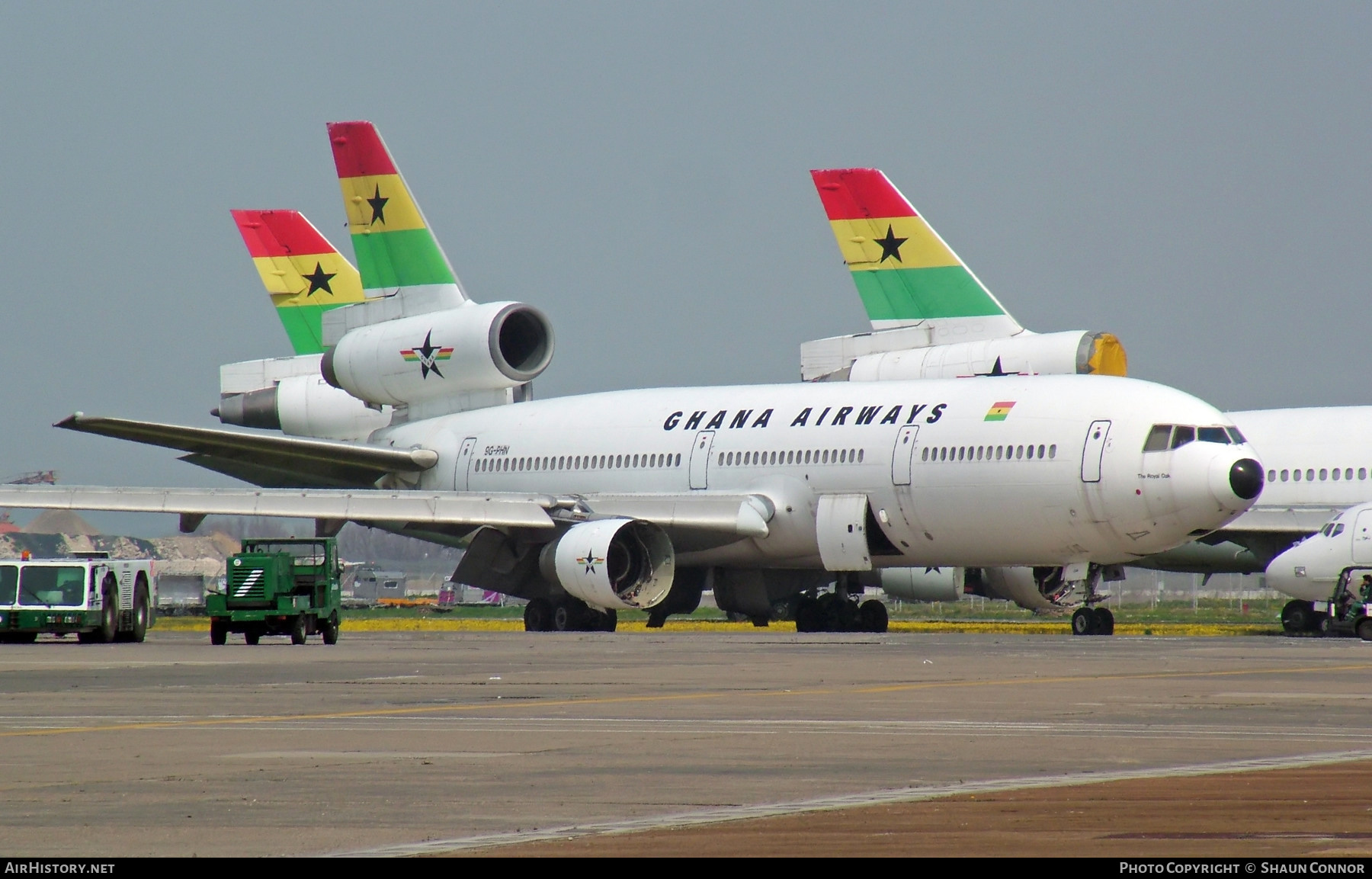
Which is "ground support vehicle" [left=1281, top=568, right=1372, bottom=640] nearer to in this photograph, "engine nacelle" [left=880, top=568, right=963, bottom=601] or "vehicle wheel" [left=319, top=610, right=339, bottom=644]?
"engine nacelle" [left=880, top=568, right=963, bottom=601]

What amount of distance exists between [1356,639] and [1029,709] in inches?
643

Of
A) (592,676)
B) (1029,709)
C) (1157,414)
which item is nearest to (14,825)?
(1029,709)

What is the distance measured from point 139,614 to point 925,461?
12506mm

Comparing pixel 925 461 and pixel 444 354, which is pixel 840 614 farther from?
pixel 444 354

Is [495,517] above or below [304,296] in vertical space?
below

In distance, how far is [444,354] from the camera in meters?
40.5

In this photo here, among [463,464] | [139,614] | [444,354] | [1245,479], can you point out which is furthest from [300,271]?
[1245,479]

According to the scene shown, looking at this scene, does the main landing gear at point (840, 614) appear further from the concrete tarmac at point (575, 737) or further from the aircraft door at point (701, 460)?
the concrete tarmac at point (575, 737)

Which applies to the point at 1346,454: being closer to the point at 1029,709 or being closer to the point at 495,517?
the point at 495,517

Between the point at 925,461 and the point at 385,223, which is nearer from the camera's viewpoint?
the point at 925,461

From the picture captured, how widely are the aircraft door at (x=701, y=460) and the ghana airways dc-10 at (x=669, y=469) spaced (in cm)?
5

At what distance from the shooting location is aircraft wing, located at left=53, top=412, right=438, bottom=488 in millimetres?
36938

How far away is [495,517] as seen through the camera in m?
35.0

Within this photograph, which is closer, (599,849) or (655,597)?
(599,849)
